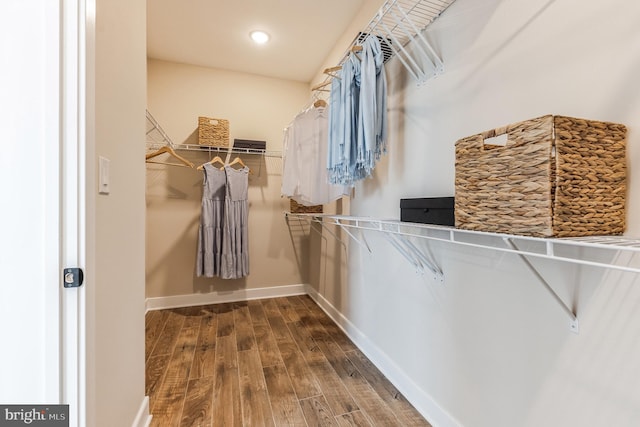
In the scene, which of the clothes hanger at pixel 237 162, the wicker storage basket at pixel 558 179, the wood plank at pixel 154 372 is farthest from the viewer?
the clothes hanger at pixel 237 162

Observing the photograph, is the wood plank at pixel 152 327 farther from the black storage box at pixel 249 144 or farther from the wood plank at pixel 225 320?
the black storage box at pixel 249 144

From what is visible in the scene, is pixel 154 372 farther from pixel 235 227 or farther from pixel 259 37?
pixel 259 37

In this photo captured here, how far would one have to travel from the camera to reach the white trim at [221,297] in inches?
115

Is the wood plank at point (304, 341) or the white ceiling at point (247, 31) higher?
the white ceiling at point (247, 31)

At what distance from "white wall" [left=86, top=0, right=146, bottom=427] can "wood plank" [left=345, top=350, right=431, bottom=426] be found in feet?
4.10

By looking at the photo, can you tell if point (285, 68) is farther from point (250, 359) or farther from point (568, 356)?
point (568, 356)

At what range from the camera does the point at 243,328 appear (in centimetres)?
246

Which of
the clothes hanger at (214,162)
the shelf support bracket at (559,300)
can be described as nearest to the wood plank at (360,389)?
the shelf support bracket at (559,300)

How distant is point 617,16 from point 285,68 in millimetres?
2808

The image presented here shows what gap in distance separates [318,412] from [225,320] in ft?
4.81

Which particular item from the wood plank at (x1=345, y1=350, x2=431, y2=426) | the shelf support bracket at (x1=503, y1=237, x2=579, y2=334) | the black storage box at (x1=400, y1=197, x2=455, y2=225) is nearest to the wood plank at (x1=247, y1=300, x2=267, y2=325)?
the wood plank at (x1=345, y1=350, x2=431, y2=426)

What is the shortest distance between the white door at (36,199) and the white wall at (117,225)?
0.06 metres

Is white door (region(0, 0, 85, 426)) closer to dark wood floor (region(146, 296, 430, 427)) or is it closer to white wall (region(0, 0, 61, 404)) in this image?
white wall (region(0, 0, 61, 404))

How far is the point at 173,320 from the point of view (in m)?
2.62
